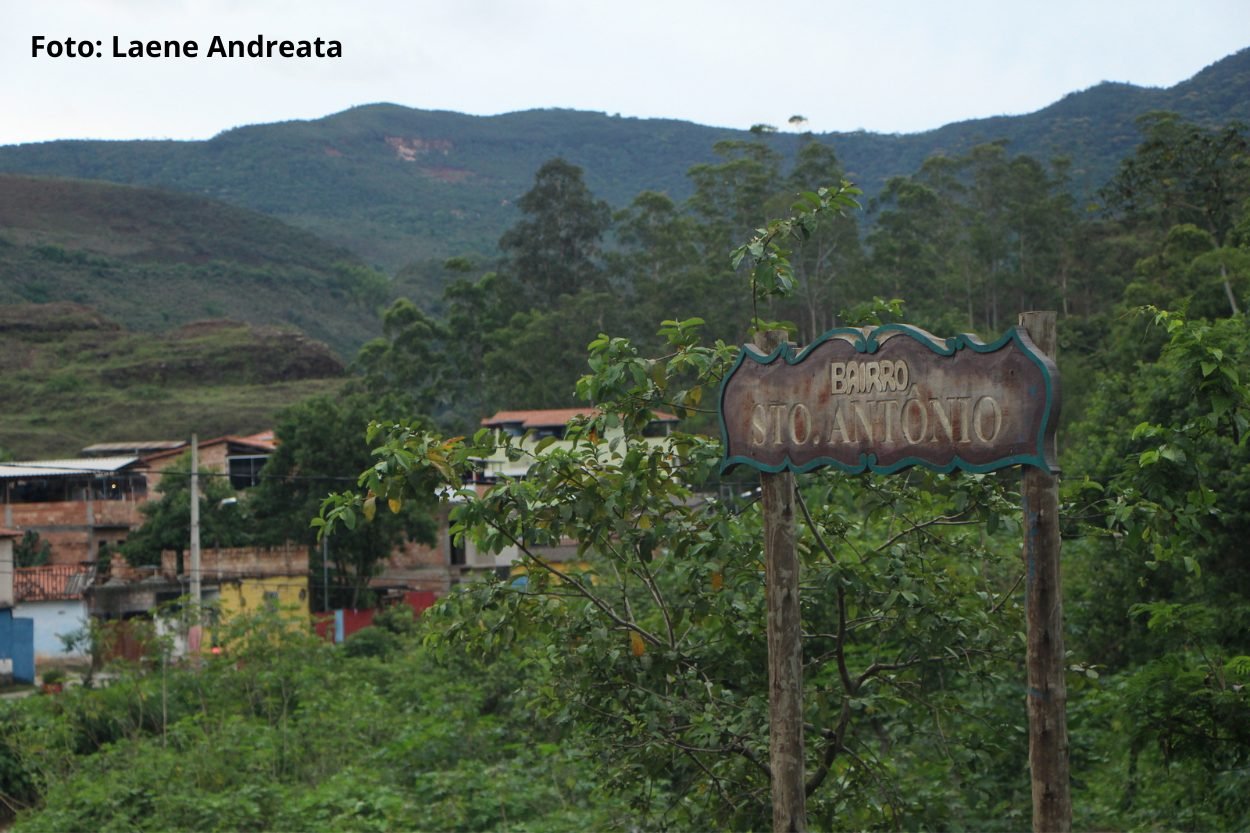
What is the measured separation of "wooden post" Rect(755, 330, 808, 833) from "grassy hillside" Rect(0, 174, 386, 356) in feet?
241

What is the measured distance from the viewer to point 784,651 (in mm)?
4418

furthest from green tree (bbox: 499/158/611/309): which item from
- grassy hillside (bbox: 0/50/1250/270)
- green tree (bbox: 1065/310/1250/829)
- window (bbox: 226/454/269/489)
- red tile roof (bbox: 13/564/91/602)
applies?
grassy hillside (bbox: 0/50/1250/270)

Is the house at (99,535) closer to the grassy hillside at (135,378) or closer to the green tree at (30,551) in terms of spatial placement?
the green tree at (30,551)

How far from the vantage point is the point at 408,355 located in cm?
4447

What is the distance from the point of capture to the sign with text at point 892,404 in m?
3.66

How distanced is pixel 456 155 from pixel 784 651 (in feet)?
557

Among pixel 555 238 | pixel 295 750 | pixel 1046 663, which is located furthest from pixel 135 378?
pixel 1046 663

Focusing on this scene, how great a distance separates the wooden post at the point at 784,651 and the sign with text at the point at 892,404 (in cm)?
15

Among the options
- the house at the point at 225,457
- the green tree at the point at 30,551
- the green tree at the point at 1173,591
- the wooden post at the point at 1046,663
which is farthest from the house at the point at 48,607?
the wooden post at the point at 1046,663

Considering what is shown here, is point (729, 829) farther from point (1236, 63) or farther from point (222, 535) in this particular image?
point (1236, 63)

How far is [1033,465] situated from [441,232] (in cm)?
13158

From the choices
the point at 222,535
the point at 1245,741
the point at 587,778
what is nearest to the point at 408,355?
the point at 222,535

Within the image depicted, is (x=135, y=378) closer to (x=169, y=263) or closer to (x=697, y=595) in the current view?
(x=169, y=263)

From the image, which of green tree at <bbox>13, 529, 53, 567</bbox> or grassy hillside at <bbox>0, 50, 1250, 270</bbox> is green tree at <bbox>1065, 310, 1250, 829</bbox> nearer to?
green tree at <bbox>13, 529, 53, 567</bbox>
